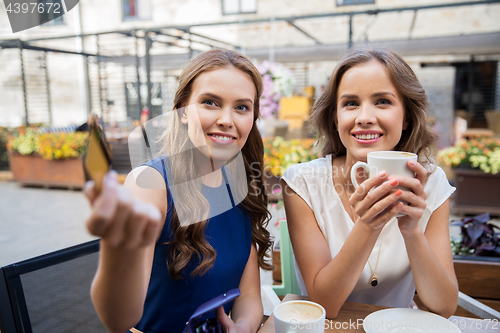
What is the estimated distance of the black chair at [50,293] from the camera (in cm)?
91

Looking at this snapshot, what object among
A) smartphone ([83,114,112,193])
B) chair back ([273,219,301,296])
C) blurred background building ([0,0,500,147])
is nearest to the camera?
smartphone ([83,114,112,193])

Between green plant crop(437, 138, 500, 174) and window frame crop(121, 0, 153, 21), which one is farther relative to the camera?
window frame crop(121, 0, 153, 21)

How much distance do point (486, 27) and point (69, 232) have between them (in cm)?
1021

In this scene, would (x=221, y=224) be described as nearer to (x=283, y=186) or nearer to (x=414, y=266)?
(x=283, y=186)

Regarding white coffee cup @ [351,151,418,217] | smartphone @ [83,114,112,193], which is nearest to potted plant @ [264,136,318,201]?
white coffee cup @ [351,151,418,217]

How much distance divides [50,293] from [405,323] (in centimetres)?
97

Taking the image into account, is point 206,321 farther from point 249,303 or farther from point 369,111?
point 369,111

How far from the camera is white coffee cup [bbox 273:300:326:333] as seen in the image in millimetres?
726

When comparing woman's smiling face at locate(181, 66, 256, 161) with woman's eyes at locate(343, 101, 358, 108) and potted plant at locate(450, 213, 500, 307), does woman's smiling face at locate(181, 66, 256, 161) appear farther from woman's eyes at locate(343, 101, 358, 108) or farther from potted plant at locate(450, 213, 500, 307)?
potted plant at locate(450, 213, 500, 307)

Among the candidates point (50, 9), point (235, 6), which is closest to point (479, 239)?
point (50, 9)

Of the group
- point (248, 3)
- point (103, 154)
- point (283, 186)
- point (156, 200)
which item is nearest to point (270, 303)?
point (283, 186)

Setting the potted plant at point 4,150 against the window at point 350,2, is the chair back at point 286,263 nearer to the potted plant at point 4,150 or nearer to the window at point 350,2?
the potted plant at point 4,150

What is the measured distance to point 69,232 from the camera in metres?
4.38

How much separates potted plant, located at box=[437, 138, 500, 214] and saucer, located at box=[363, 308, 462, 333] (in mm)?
3830
